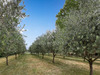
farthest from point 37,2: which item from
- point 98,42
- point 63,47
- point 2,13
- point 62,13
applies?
point 98,42

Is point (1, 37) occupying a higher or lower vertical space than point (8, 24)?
lower

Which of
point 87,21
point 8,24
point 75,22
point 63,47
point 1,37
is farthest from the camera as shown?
point 63,47

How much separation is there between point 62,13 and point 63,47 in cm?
1689

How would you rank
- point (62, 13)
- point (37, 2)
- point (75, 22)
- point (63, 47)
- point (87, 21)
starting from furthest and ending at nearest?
point (62, 13), point (37, 2), point (63, 47), point (75, 22), point (87, 21)

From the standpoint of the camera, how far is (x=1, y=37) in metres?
6.62

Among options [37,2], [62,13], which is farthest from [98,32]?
[62,13]

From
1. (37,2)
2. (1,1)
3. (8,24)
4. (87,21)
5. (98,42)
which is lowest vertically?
(98,42)

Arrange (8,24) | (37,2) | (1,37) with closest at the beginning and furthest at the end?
1. (1,37)
2. (8,24)
3. (37,2)

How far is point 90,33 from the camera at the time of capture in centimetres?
833

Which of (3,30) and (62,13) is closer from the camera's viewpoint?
(3,30)

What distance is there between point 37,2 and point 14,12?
1137cm

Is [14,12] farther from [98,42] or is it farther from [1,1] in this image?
[98,42]

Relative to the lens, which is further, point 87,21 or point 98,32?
point 87,21

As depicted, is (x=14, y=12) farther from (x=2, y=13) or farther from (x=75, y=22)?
(x=75, y=22)
